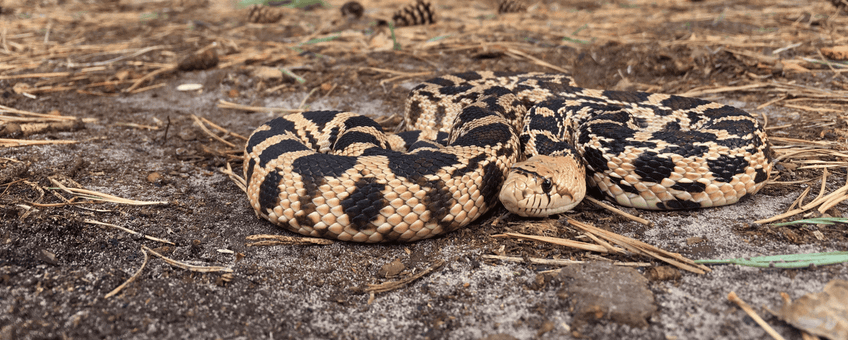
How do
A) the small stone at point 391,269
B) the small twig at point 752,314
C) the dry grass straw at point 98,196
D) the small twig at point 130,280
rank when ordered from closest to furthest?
the small twig at point 752,314
the small twig at point 130,280
the small stone at point 391,269
the dry grass straw at point 98,196

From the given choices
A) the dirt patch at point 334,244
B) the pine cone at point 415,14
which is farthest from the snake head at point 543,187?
the pine cone at point 415,14

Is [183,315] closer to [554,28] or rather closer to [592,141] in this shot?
[592,141]

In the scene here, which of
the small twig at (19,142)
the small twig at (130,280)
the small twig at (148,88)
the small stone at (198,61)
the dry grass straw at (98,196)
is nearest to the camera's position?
the small twig at (130,280)

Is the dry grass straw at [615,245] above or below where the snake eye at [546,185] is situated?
below

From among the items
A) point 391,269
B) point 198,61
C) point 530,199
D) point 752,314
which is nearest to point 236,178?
point 391,269

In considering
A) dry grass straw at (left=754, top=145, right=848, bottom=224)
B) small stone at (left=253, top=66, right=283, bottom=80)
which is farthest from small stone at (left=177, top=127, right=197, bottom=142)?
dry grass straw at (left=754, top=145, right=848, bottom=224)

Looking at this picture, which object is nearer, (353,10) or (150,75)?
(150,75)

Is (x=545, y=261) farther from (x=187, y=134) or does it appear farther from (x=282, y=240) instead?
(x=187, y=134)

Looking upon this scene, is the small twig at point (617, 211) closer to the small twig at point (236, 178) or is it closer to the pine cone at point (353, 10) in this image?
the small twig at point (236, 178)
